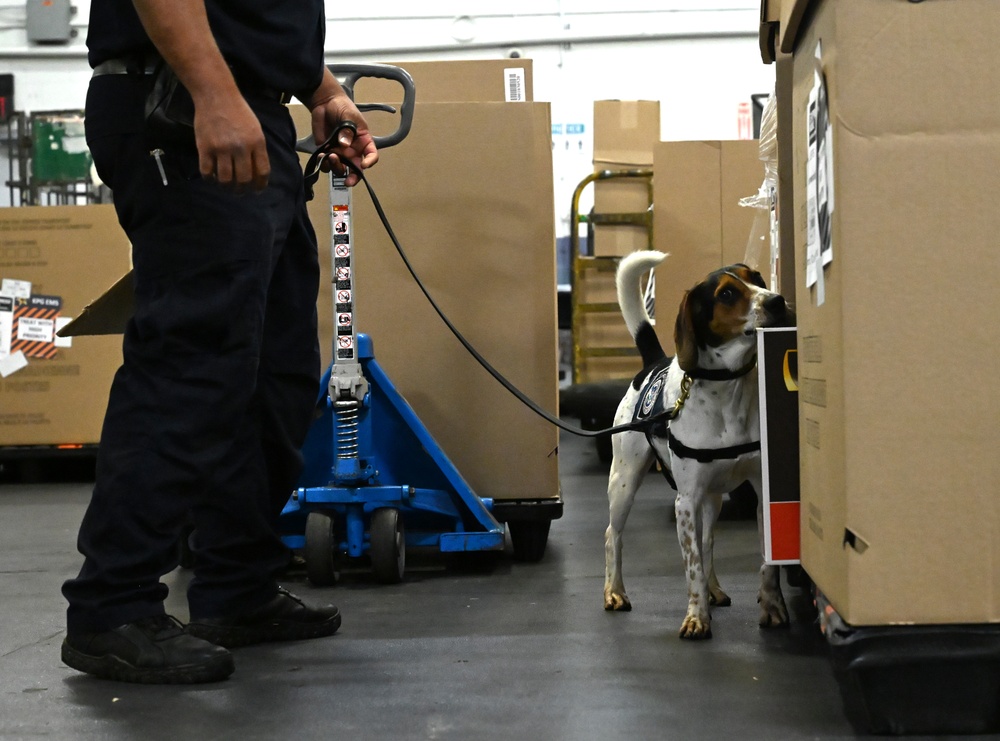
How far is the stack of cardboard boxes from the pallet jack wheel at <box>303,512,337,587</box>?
1326 millimetres

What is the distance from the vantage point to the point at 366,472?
2.31 metres

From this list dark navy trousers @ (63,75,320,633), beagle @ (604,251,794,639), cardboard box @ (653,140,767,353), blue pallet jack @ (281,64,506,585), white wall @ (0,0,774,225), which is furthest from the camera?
white wall @ (0,0,774,225)

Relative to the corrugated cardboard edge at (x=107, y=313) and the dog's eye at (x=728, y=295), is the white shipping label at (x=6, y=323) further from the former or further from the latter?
the dog's eye at (x=728, y=295)

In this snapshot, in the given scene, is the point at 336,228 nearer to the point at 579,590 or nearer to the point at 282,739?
the point at 579,590

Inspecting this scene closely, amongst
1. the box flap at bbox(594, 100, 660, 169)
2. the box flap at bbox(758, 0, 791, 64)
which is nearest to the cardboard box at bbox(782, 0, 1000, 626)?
the box flap at bbox(758, 0, 791, 64)

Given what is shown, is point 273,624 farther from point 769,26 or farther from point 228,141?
point 769,26

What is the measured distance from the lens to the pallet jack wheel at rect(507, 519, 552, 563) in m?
2.53

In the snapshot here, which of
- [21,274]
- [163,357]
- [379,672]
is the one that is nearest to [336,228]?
[163,357]

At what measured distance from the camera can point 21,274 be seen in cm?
448

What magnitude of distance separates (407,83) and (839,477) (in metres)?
1.38

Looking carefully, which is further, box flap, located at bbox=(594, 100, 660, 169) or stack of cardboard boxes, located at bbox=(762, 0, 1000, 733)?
box flap, located at bbox=(594, 100, 660, 169)

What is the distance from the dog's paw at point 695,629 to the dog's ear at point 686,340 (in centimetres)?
45

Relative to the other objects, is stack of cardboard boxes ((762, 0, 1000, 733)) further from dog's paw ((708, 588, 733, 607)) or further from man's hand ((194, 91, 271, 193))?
dog's paw ((708, 588, 733, 607))

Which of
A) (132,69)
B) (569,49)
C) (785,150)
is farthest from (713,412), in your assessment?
(569,49)
